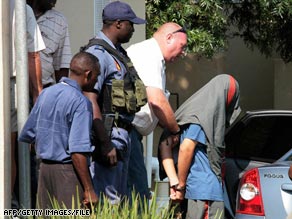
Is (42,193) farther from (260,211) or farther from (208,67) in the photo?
(208,67)

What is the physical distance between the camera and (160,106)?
19.3 feet

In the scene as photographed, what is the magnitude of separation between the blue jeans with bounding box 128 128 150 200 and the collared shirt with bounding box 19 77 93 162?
1.08m

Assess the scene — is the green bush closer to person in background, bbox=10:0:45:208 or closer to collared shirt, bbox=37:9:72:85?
person in background, bbox=10:0:45:208

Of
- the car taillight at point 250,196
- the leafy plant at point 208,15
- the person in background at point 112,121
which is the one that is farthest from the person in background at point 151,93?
the leafy plant at point 208,15

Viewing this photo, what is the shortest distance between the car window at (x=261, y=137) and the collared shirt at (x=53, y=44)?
218cm

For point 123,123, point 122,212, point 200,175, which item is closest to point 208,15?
point 200,175

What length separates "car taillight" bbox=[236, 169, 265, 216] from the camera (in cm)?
619

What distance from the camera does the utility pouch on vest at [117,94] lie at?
5.39 meters

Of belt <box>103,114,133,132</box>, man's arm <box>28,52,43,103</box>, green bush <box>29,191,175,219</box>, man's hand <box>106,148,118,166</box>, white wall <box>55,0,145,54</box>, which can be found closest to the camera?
green bush <box>29,191,175,219</box>

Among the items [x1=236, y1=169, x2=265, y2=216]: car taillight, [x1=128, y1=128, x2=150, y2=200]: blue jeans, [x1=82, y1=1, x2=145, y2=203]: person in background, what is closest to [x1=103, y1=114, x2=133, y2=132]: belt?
[x1=82, y1=1, x2=145, y2=203]: person in background

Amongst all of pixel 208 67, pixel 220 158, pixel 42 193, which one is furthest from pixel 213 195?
pixel 208 67

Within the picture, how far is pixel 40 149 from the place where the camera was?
16.1 feet

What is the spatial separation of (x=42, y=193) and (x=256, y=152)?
126 inches

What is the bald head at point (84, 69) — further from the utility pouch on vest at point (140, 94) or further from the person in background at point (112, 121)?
the utility pouch on vest at point (140, 94)
